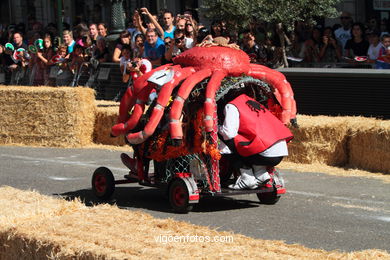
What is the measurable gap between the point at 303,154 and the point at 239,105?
142 inches

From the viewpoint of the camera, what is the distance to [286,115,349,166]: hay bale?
12836 millimetres

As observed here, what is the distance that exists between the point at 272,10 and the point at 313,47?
1308 millimetres

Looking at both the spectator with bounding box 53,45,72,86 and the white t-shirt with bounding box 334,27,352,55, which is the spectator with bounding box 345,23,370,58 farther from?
the spectator with bounding box 53,45,72,86

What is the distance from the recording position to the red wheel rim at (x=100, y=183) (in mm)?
10750

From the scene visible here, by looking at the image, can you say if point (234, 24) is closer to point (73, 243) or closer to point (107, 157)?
point (107, 157)

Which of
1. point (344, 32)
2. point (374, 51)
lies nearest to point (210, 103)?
point (374, 51)

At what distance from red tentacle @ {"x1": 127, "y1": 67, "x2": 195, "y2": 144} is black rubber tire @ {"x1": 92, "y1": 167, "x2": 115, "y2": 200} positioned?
94 centimetres

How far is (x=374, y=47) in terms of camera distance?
637 inches

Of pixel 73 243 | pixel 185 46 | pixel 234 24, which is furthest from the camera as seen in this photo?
pixel 234 24

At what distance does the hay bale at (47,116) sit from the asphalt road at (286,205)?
196cm

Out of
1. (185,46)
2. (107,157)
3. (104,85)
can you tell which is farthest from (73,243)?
(104,85)

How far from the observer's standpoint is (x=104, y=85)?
18.9 m

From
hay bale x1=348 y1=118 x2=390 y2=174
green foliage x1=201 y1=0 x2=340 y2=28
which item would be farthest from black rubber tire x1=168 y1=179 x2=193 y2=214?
green foliage x1=201 y1=0 x2=340 y2=28

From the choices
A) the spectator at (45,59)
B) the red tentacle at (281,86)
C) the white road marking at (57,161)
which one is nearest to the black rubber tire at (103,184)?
the red tentacle at (281,86)
